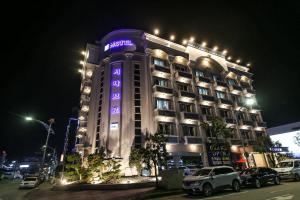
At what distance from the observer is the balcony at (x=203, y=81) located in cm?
4198

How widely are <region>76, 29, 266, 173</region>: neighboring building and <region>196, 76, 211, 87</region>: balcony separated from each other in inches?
8.4

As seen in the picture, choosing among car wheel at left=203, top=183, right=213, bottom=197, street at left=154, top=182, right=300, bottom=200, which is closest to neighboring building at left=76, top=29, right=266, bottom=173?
car wheel at left=203, top=183, right=213, bottom=197

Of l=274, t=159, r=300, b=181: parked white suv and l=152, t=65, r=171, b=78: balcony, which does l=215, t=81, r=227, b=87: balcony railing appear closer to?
l=152, t=65, r=171, b=78: balcony

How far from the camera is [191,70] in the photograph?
142 ft

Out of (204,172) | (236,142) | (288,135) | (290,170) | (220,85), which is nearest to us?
(204,172)

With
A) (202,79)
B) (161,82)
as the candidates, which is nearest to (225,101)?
(202,79)

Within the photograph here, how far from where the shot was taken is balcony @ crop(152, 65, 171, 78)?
38.3m

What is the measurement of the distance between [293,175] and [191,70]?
28240mm

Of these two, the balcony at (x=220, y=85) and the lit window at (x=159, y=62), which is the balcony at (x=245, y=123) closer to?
the balcony at (x=220, y=85)

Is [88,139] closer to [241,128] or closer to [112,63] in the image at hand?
[112,63]

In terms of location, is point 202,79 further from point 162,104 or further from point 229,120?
point 162,104

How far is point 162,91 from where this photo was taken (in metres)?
35.8

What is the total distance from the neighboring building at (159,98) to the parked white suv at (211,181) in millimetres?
16623

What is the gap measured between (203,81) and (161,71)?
1049 centimetres
